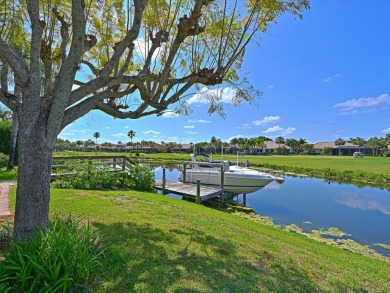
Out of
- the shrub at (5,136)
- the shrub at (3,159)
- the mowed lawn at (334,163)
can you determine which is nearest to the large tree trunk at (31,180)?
the shrub at (3,159)

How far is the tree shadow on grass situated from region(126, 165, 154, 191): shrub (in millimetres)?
6639

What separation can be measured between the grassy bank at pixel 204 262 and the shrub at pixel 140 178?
16.7 feet

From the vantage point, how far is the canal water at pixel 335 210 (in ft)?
30.5

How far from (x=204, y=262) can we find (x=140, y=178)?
27.0ft

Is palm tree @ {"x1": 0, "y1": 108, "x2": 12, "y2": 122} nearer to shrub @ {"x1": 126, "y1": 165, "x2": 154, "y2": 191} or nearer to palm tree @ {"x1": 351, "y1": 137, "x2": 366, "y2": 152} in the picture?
shrub @ {"x1": 126, "y1": 165, "x2": 154, "y2": 191}

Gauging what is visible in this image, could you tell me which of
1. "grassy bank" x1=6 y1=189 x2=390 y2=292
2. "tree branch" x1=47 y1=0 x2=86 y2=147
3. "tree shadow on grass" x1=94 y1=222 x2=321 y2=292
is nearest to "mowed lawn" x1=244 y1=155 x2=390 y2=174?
"grassy bank" x1=6 y1=189 x2=390 y2=292

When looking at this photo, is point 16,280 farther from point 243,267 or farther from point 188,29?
point 188,29

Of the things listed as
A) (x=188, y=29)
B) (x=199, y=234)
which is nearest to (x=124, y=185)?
(x=199, y=234)

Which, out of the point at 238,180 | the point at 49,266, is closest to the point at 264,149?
the point at 238,180

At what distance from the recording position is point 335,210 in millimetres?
12625

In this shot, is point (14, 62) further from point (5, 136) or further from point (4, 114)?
point (4, 114)

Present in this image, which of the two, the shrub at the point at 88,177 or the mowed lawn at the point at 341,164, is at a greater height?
the shrub at the point at 88,177

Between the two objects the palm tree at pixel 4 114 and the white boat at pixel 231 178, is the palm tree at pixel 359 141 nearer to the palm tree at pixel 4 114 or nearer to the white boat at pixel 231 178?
the white boat at pixel 231 178

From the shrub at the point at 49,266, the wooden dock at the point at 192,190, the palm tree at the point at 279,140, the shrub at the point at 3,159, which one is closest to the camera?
the shrub at the point at 49,266
